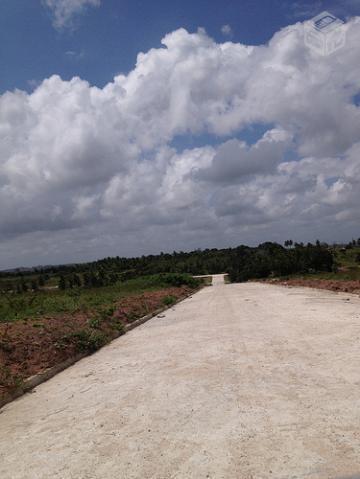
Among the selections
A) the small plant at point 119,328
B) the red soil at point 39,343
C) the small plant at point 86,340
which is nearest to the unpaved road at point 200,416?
the red soil at point 39,343

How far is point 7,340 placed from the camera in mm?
11320

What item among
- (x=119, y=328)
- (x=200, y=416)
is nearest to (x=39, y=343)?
(x=119, y=328)

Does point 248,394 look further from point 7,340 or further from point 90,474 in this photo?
point 7,340

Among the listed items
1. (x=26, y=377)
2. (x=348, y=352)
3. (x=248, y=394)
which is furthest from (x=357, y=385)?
(x=26, y=377)

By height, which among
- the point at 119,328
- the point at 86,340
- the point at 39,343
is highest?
the point at 39,343

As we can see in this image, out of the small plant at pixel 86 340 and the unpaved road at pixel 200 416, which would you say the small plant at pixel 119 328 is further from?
the unpaved road at pixel 200 416

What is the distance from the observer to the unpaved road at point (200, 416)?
177 inches

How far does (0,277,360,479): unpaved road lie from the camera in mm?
4488

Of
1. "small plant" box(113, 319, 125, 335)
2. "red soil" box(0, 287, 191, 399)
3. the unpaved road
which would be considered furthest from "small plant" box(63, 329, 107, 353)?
"small plant" box(113, 319, 125, 335)

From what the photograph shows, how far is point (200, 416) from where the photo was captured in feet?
19.2

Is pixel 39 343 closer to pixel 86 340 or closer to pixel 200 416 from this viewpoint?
pixel 86 340

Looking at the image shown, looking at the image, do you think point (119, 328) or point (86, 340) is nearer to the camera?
point (86, 340)

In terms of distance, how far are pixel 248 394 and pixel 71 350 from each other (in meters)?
6.65

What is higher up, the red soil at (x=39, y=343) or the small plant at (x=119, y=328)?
the red soil at (x=39, y=343)
